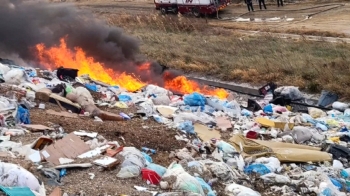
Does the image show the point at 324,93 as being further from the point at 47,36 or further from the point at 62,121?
the point at 47,36

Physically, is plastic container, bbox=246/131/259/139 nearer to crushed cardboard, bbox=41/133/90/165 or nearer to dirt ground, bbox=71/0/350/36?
crushed cardboard, bbox=41/133/90/165

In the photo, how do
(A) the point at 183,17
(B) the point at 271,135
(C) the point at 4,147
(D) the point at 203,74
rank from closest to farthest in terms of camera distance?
1. (C) the point at 4,147
2. (B) the point at 271,135
3. (D) the point at 203,74
4. (A) the point at 183,17

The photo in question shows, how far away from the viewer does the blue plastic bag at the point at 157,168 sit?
551cm

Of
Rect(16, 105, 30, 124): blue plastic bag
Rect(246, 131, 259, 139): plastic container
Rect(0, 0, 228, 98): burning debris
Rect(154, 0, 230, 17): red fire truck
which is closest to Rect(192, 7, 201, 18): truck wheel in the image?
Rect(154, 0, 230, 17): red fire truck

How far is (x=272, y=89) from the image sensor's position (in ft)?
37.2

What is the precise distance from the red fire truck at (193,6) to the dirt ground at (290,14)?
0.68 meters

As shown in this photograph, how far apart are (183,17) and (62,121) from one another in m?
18.2

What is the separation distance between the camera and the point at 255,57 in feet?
47.4

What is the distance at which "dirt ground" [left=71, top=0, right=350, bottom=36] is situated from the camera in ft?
65.6

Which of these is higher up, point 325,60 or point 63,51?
point 63,51

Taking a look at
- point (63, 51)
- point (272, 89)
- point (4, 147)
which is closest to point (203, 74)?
point (272, 89)

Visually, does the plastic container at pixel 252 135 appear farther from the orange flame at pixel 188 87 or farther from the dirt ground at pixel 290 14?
the dirt ground at pixel 290 14

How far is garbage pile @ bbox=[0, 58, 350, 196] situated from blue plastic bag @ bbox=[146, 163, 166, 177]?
0.05 feet

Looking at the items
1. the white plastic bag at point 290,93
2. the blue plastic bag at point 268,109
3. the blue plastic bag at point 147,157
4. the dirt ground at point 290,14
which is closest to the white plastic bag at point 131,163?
the blue plastic bag at point 147,157
